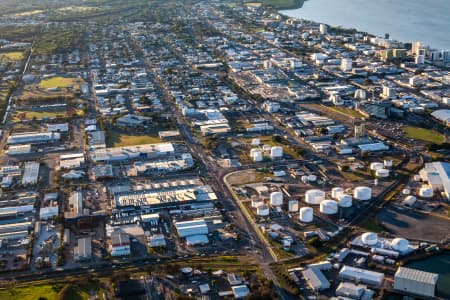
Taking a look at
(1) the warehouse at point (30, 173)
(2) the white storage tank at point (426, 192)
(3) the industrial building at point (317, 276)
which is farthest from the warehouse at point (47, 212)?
(2) the white storage tank at point (426, 192)

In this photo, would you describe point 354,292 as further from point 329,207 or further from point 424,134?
point 424,134

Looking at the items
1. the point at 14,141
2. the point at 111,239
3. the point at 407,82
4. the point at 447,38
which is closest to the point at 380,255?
the point at 111,239

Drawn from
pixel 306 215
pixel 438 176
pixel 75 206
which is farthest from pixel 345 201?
pixel 75 206

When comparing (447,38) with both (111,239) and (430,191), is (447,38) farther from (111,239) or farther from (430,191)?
(111,239)

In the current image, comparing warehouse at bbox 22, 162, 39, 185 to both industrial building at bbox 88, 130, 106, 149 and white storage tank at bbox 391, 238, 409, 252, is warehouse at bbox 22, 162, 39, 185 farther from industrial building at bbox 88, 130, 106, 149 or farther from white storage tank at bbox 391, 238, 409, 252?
white storage tank at bbox 391, 238, 409, 252

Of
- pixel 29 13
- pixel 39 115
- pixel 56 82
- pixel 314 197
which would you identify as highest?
pixel 314 197

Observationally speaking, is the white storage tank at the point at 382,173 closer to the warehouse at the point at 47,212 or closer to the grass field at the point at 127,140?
the grass field at the point at 127,140
